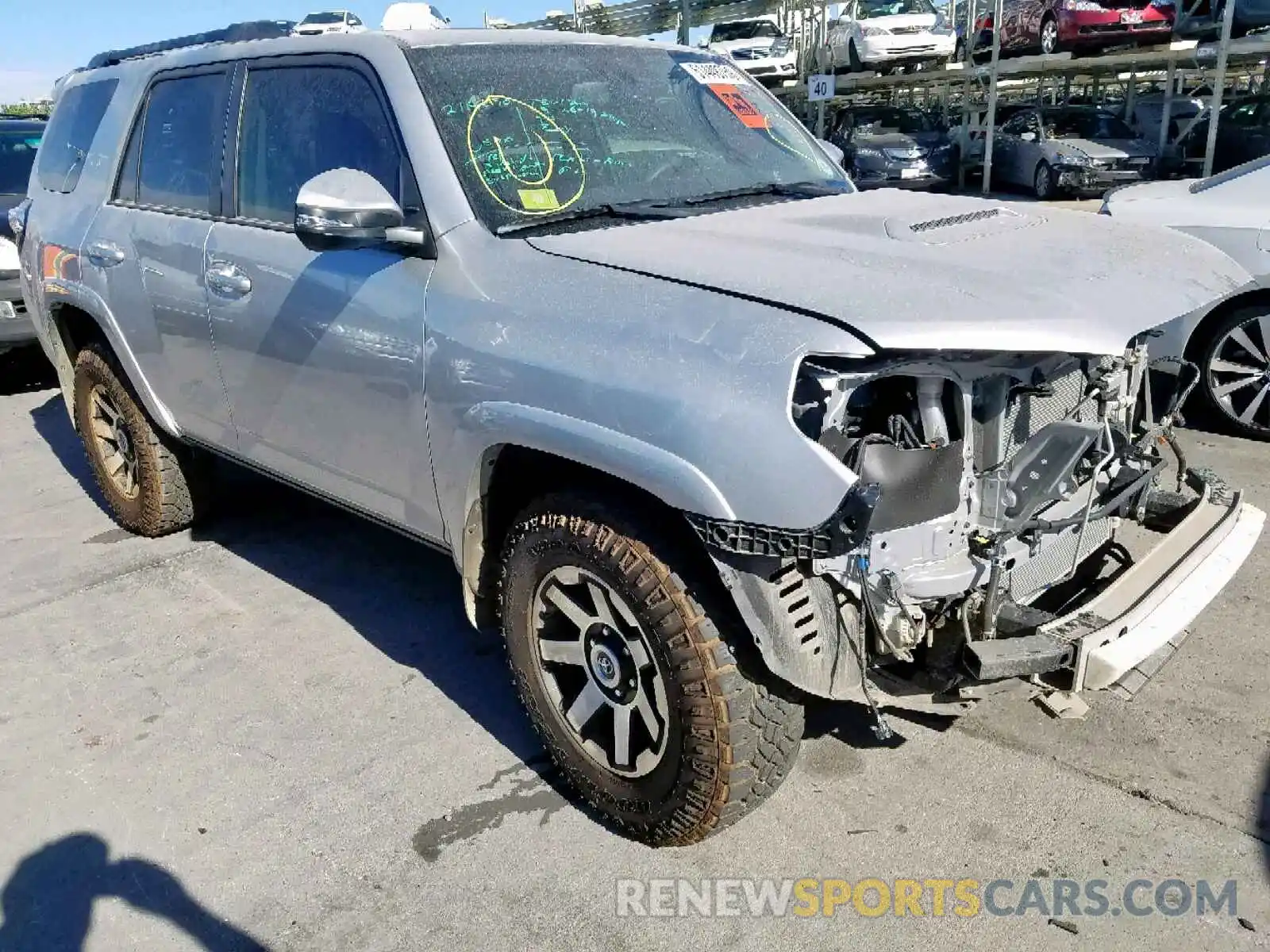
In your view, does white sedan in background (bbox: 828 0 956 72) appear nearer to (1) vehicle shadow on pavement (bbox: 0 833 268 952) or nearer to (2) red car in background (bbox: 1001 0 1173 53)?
(2) red car in background (bbox: 1001 0 1173 53)

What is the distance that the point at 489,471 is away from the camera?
8.86 feet

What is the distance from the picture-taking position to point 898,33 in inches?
857

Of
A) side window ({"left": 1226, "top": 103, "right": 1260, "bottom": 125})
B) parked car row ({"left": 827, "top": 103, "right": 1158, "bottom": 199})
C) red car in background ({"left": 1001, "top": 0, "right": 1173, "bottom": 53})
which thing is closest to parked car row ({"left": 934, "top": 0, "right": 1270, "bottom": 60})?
red car in background ({"left": 1001, "top": 0, "right": 1173, "bottom": 53})

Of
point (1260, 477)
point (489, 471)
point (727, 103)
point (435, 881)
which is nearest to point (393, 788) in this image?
point (435, 881)

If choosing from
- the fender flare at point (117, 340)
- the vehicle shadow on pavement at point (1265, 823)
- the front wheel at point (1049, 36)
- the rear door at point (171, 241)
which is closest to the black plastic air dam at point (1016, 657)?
the vehicle shadow on pavement at point (1265, 823)

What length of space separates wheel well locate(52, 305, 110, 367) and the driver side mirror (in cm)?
246

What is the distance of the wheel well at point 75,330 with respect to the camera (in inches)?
185

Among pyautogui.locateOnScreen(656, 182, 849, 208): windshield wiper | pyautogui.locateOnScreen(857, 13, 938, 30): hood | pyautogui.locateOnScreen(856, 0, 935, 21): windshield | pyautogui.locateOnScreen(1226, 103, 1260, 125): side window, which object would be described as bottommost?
pyautogui.locateOnScreen(1226, 103, 1260, 125): side window

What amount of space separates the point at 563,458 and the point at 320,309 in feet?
3.51

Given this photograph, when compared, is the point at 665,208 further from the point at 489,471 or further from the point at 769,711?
the point at 769,711

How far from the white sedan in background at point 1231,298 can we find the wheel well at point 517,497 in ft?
12.2

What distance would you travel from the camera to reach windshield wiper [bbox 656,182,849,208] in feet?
10.0

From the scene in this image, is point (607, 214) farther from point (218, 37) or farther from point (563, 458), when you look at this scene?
point (218, 37)

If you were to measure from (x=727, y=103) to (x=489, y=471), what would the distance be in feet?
5.51
